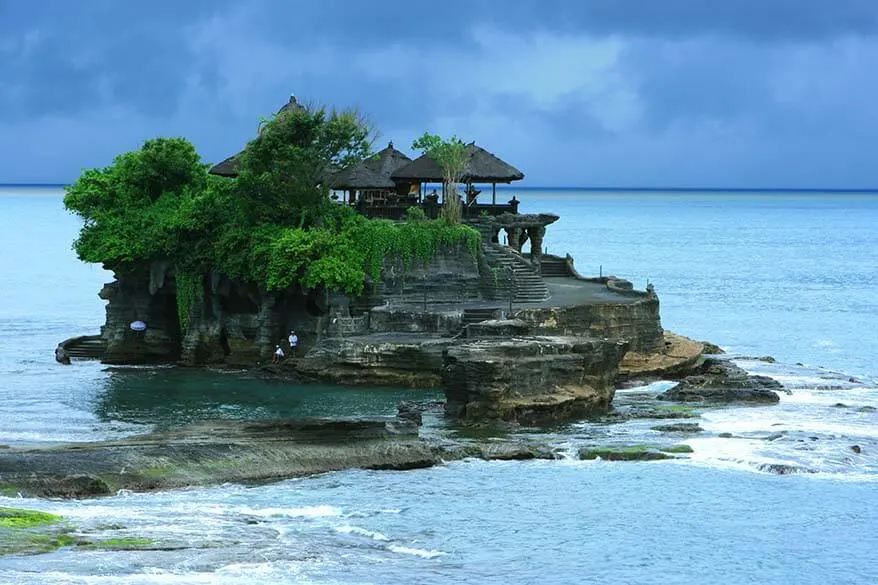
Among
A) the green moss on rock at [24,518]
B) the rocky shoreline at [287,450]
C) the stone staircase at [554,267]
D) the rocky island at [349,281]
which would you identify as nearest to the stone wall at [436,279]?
the rocky island at [349,281]

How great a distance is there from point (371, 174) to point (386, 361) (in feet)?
41.8

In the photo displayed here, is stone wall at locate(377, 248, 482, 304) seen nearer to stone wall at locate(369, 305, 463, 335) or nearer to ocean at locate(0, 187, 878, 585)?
stone wall at locate(369, 305, 463, 335)

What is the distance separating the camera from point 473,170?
73375 millimetres

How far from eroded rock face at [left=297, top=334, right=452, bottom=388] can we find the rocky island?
A: 0.07 metres

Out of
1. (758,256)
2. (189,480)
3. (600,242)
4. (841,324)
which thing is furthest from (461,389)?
(600,242)

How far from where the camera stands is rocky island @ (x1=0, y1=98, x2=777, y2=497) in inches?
2372

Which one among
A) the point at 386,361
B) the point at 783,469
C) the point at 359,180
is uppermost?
the point at 359,180

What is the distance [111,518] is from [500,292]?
99.5 feet

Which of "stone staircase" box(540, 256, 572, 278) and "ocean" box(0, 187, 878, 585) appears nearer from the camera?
"ocean" box(0, 187, 878, 585)

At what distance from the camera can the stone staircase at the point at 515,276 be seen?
68.2m

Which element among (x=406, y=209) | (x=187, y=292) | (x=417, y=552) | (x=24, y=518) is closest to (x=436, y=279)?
(x=406, y=209)

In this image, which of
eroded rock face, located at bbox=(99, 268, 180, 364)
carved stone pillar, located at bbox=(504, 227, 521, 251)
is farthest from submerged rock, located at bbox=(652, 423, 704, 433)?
eroded rock face, located at bbox=(99, 268, 180, 364)

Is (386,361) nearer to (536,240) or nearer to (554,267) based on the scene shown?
(536,240)

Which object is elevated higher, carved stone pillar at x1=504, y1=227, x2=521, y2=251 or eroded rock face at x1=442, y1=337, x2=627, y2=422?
carved stone pillar at x1=504, y1=227, x2=521, y2=251
